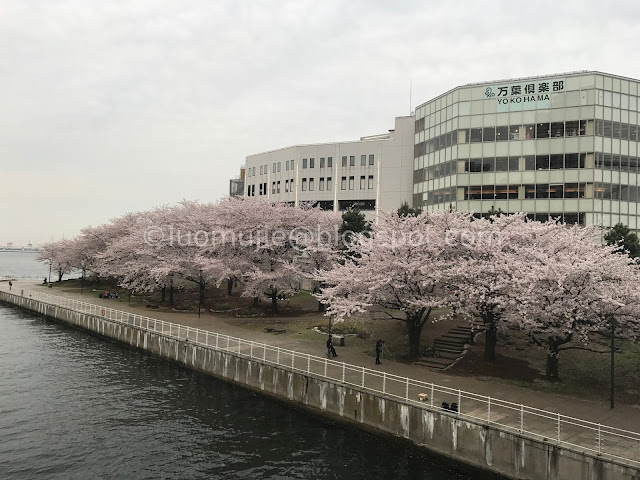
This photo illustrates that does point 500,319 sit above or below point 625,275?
below

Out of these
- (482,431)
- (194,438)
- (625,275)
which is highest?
(625,275)

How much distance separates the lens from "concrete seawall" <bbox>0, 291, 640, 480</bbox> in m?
16.2

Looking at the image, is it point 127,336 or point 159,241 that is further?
point 159,241

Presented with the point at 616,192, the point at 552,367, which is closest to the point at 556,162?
the point at 616,192

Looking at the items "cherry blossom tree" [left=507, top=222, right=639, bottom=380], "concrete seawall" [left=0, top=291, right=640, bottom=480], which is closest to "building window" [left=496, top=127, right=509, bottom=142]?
"cherry blossom tree" [left=507, top=222, right=639, bottom=380]

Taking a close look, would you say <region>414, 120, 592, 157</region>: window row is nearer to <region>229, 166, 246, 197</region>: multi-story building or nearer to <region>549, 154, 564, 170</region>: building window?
<region>549, 154, 564, 170</region>: building window

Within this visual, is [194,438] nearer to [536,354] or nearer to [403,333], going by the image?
[403,333]

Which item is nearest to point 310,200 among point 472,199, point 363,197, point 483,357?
point 363,197

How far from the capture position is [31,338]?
44281 millimetres

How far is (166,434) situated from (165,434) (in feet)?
0.16

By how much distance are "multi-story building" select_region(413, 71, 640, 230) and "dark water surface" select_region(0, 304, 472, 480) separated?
46.6m

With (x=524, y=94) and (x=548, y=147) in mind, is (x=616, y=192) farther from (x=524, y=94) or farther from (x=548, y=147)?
(x=524, y=94)

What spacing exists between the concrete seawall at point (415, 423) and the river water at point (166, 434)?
28.6 inches

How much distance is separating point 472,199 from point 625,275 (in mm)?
38495
